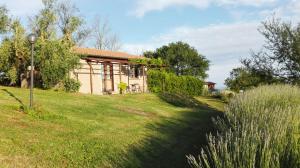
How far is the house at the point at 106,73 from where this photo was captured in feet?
107

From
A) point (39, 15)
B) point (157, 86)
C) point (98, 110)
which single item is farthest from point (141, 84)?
point (98, 110)

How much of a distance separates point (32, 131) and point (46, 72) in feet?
47.7

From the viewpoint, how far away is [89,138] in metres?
11.5

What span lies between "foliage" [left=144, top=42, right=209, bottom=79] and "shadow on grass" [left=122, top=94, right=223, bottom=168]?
169 ft

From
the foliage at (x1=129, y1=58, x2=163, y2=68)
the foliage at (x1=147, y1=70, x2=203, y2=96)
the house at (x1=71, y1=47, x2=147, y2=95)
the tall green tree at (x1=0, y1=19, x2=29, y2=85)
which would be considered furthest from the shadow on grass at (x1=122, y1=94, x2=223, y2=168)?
the foliage at (x1=147, y1=70, x2=203, y2=96)

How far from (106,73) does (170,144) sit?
79.2 ft

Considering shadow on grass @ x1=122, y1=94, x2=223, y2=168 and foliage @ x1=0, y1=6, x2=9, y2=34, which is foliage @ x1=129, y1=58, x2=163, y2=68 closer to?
foliage @ x1=0, y1=6, x2=9, y2=34

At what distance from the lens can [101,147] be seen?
10.6 m

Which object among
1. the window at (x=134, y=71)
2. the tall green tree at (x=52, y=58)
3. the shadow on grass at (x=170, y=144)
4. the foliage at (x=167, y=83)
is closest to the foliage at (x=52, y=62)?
the tall green tree at (x=52, y=58)

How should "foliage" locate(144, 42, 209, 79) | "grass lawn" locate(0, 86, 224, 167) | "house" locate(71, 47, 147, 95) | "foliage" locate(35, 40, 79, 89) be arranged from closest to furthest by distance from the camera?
1. "grass lawn" locate(0, 86, 224, 167)
2. "foliage" locate(35, 40, 79, 89)
3. "house" locate(71, 47, 147, 95)
4. "foliage" locate(144, 42, 209, 79)

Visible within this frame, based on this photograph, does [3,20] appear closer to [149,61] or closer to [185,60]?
[149,61]

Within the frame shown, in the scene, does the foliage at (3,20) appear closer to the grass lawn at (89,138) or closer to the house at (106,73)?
the house at (106,73)

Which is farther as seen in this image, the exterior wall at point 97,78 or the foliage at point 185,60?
the foliage at point 185,60

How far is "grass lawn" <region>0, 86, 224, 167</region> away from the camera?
9234 millimetres
